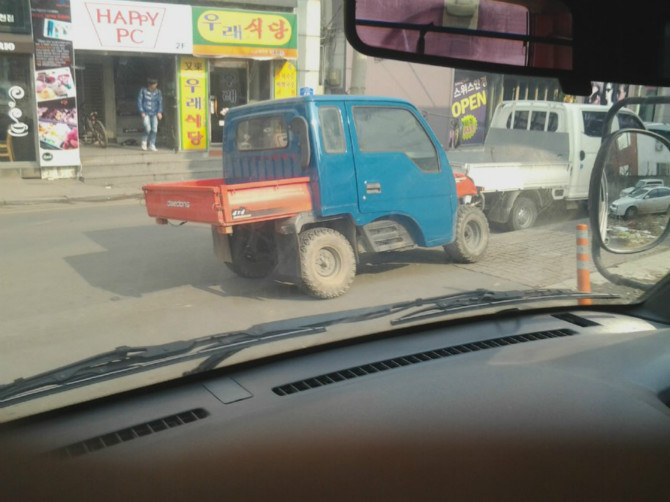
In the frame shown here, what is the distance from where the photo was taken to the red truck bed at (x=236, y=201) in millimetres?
5676

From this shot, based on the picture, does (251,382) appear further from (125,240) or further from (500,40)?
(125,240)

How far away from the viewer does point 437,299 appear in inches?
139

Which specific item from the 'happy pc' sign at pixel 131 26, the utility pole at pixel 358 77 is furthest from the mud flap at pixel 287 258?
the 'happy pc' sign at pixel 131 26

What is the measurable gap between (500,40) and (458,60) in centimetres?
13

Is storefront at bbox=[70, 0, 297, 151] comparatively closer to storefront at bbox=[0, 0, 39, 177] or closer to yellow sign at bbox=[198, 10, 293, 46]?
yellow sign at bbox=[198, 10, 293, 46]

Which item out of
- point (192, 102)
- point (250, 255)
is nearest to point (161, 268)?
point (250, 255)

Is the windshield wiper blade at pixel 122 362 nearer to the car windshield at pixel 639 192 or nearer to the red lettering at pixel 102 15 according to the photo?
the car windshield at pixel 639 192

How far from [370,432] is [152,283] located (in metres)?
3.62

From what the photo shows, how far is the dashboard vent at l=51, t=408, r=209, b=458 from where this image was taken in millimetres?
2049

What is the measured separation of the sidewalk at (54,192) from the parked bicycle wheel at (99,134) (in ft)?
9.63

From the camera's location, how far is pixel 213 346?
9.09ft

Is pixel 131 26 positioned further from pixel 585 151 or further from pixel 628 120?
pixel 628 120

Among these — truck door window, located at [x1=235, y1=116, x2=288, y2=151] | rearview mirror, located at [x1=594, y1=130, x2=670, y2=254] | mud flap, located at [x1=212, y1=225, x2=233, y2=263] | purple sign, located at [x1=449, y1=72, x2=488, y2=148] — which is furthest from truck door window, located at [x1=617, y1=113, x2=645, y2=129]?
purple sign, located at [x1=449, y1=72, x2=488, y2=148]

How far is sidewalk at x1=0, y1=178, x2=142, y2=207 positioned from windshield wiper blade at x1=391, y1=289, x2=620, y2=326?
7.74 metres
